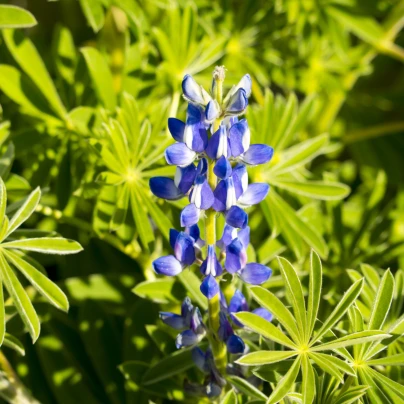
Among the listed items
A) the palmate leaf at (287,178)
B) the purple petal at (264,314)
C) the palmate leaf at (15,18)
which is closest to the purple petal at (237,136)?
the purple petal at (264,314)

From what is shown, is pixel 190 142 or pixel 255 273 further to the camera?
pixel 255 273

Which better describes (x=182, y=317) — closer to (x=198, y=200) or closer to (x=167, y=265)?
(x=167, y=265)

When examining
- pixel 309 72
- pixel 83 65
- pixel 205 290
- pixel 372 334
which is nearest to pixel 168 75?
pixel 83 65

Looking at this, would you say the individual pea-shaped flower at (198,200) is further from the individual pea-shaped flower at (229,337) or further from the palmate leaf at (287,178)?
the palmate leaf at (287,178)

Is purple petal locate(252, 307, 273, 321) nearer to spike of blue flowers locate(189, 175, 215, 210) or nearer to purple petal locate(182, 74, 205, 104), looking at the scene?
spike of blue flowers locate(189, 175, 215, 210)

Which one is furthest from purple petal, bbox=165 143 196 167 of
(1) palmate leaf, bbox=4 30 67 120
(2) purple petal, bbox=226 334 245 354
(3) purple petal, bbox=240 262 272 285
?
(1) palmate leaf, bbox=4 30 67 120

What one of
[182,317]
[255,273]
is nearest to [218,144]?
[255,273]

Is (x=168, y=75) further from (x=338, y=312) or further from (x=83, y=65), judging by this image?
(x=338, y=312)
